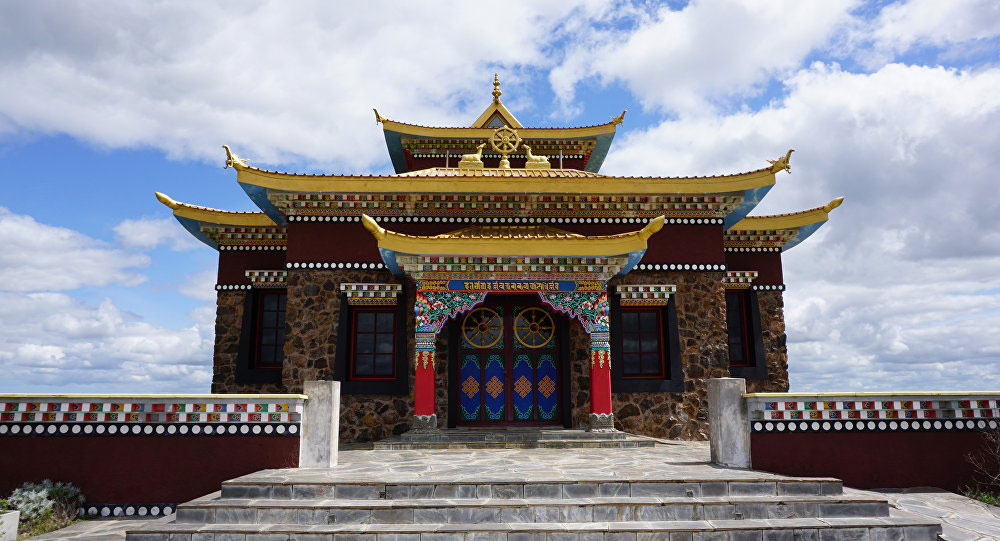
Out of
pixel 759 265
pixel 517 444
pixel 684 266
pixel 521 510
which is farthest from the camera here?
pixel 759 265

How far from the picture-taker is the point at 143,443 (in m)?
7.84

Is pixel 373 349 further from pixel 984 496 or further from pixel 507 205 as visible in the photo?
pixel 984 496

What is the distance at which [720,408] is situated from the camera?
8141 mm

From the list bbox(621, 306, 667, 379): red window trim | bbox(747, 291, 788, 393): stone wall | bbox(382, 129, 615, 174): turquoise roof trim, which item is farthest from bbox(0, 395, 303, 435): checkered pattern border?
bbox(747, 291, 788, 393): stone wall

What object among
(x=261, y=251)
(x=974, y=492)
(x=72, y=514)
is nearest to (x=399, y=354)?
(x=261, y=251)

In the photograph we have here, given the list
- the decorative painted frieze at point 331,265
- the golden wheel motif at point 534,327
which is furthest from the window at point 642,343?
the decorative painted frieze at point 331,265

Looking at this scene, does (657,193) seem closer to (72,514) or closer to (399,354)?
(399,354)

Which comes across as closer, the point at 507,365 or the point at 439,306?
the point at 439,306

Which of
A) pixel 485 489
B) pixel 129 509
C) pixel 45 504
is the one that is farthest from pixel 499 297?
pixel 45 504

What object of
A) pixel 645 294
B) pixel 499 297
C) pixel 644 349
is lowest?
pixel 644 349

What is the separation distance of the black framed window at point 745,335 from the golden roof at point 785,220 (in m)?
1.46

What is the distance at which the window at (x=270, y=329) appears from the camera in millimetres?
13945

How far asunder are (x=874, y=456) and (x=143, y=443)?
30.1 ft

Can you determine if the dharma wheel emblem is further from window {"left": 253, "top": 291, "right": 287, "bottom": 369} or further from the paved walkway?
the paved walkway
